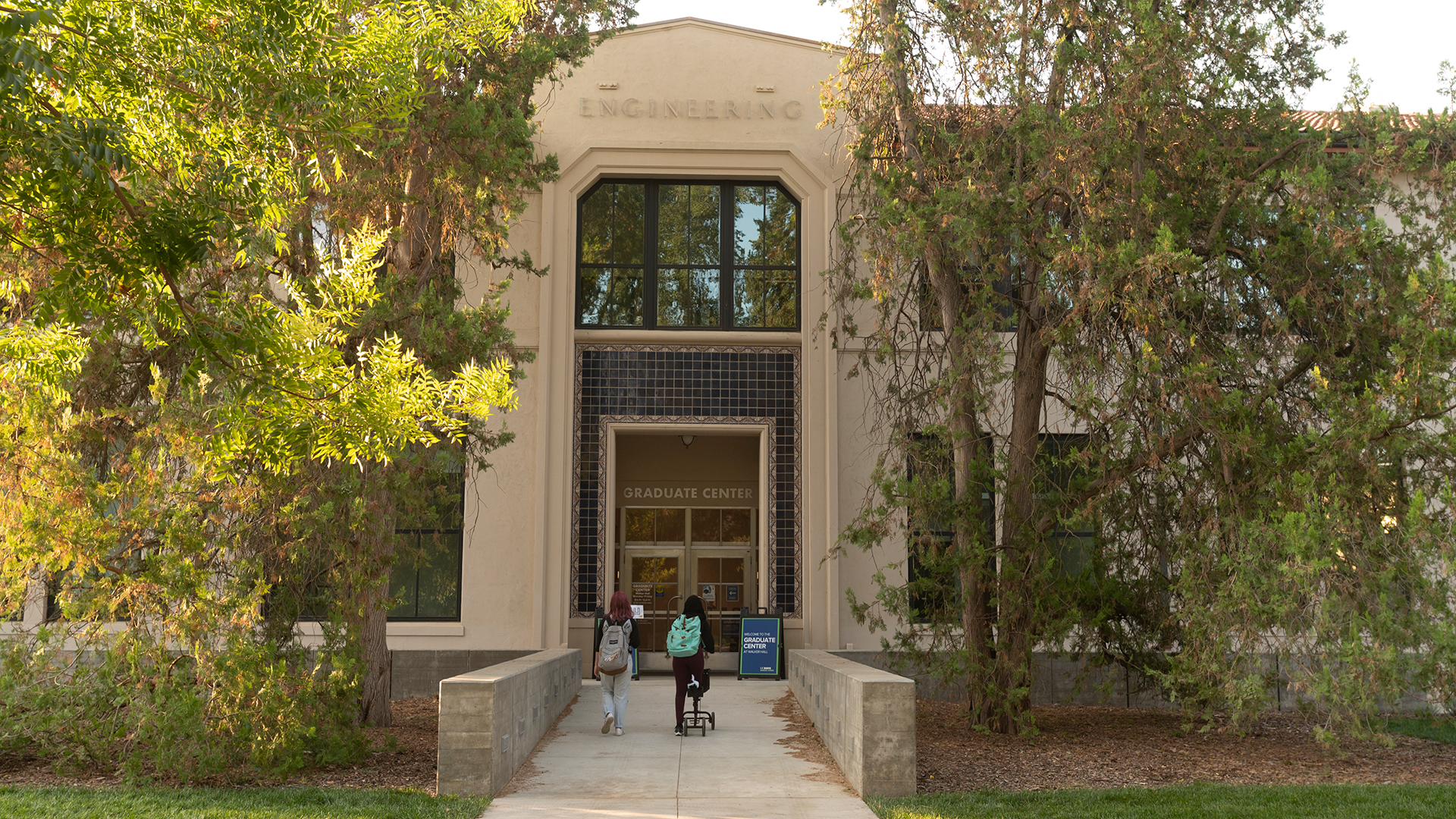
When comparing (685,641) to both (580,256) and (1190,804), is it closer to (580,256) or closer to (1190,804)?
(1190,804)

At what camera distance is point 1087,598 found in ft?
41.5

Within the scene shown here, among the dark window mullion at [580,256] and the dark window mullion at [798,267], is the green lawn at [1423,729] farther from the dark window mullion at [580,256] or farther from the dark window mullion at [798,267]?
the dark window mullion at [580,256]

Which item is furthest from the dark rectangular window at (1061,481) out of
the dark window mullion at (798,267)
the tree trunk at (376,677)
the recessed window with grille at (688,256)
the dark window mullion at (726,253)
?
the tree trunk at (376,677)

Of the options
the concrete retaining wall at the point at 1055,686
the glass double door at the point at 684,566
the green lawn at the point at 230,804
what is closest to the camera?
the green lawn at the point at 230,804

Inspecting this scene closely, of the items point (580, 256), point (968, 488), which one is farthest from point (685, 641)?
point (580, 256)

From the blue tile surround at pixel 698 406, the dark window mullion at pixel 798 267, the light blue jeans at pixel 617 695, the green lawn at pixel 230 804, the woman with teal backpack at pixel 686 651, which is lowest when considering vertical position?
the green lawn at pixel 230 804

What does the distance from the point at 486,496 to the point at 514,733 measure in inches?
321

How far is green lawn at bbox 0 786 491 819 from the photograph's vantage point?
7.89 m

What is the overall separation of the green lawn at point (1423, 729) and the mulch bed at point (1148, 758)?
0.30 meters

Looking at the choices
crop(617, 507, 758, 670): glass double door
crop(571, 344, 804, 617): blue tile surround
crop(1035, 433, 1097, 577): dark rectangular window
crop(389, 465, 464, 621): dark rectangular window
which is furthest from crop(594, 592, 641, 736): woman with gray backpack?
crop(617, 507, 758, 670): glass double door

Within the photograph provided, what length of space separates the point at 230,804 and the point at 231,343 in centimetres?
495

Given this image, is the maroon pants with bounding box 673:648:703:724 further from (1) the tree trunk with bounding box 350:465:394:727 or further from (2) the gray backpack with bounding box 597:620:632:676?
(1) the tree trunk with bounding box 350:465:394:727

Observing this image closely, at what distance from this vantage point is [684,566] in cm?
2023

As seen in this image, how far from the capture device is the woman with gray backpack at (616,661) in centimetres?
1159
